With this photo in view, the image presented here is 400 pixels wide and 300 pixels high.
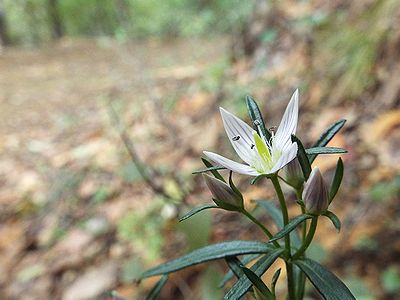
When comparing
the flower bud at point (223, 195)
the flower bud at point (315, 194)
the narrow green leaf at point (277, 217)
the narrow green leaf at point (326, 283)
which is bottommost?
the narrow green leaf at point (326, 283)

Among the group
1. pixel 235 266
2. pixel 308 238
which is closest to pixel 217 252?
pixel 235 266

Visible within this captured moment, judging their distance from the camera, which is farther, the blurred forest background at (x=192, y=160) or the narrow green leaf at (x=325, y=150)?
the blurred forest background at (x=192, y=160)

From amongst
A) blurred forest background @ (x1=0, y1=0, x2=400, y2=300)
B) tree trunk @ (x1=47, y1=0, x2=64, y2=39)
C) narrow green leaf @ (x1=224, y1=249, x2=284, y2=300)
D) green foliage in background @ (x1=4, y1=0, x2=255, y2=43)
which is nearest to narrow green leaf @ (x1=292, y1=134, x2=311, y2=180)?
narrow green leaf @ (x1=224, y1=249, x2=284, y2=300)

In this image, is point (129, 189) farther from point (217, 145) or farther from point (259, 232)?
point (259, 232)

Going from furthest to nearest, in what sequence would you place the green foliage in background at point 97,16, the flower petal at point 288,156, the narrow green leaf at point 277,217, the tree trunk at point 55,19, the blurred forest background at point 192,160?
1. the tree trunk at point 55,19
2. the green foliage in background at point 97,16
3. the blurred forest background at point 192,160
4. the narrow green leaf at point 277,217
5. the flower petal at point 288,156

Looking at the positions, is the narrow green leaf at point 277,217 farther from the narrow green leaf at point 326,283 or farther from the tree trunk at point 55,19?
the tree trunk at point 55,19

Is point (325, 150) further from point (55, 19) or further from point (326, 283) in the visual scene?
point (55, 19)

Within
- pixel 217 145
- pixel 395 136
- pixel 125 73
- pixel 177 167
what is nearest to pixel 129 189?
pixel 177 167

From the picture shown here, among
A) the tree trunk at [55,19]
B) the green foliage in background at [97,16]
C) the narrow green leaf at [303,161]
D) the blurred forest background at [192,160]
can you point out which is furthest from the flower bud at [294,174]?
the tree trunk at [55,19]
